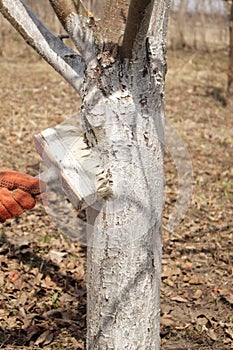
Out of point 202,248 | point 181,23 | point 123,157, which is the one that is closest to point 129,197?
point 123,157

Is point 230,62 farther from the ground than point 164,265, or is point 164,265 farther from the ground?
point 230,62

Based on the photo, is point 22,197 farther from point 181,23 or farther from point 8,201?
point 181,23

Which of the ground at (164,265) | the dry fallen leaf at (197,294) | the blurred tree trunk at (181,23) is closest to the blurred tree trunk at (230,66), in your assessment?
the ground at (164,265)

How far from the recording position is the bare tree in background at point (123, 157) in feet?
5.99

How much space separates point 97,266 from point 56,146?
510 mm

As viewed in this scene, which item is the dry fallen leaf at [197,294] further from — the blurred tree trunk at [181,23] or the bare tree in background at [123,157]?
the blurred tree trunk at [181,23]

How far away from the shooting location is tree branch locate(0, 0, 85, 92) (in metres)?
2.08

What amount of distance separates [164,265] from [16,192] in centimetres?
181

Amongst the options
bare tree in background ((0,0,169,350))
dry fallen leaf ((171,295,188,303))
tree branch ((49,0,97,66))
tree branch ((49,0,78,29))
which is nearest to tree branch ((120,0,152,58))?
bare tree in background ((0,0,169,350))

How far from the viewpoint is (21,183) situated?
2.12 m

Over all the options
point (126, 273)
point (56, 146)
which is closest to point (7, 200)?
point (56, 146)

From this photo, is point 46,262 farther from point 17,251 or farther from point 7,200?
point 7,200

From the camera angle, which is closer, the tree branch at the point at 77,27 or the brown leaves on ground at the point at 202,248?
the tree branch at the point at 77,27

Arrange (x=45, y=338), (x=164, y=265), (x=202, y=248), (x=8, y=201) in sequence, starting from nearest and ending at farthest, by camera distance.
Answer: (x=8, y=201) → (x=45, y=338) → (x=164, y=265) → (x=202, y=248)
